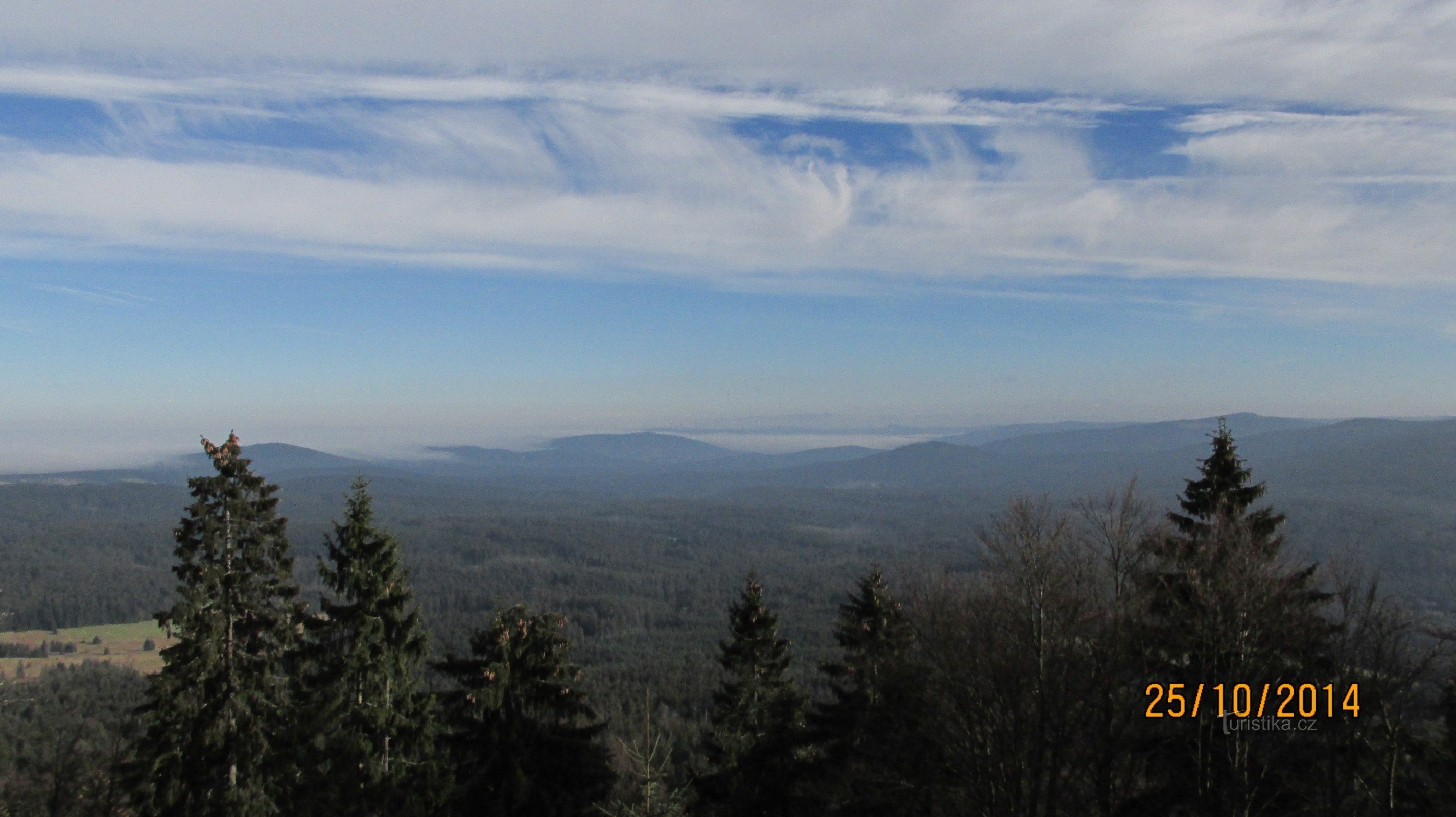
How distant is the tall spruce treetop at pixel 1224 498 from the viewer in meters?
16.7

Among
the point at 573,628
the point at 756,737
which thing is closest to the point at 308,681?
the point at 756,737

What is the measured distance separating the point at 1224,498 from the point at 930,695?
7733 mm

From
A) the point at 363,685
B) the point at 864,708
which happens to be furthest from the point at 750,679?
the point at 363,685

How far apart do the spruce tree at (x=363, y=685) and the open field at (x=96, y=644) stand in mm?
101229

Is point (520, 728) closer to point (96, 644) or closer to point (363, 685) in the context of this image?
point (363, 685)

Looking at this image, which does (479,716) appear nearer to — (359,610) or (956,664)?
(359,610)

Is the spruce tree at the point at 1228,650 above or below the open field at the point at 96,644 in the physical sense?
above

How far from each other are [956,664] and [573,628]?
15428cm

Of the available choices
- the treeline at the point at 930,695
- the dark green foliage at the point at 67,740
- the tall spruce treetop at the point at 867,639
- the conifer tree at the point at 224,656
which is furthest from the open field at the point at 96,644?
the tall spruce treetop at the point at 867,639

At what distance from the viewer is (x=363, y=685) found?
17328mm

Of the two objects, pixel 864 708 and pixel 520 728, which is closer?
pixel 520 728

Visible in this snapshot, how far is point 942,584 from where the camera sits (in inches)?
658

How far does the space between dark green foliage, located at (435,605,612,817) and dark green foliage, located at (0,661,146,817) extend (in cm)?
777
